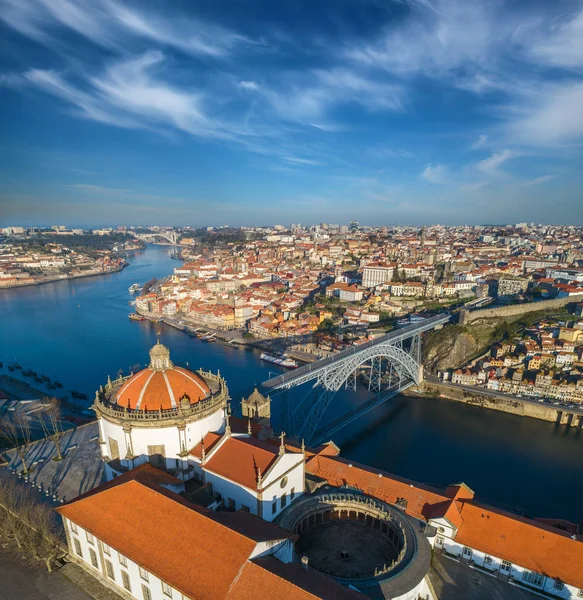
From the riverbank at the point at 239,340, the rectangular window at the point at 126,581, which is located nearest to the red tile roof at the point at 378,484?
the rectangular window at the point at 126,581

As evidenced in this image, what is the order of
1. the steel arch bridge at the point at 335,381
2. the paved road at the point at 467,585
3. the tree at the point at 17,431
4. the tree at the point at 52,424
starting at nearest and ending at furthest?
1. the paved road at the point at 467,585
2. the tree at the point at 52,424
3. the tree at the point at 17,431
4. the steel arch bridge at the point at 335,381

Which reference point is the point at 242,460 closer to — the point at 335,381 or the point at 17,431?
the point at 335,381

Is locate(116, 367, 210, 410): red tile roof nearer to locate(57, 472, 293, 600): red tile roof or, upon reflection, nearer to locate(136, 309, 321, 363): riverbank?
locate(57, 472, 293, 600): red tile roof

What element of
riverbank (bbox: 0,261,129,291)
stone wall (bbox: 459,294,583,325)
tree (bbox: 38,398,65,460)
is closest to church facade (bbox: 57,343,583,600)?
tree (bbox: 38,398,65,460)

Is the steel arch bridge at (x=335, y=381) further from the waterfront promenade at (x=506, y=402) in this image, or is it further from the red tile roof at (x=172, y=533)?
the red tile roof at (x=172, y=533)

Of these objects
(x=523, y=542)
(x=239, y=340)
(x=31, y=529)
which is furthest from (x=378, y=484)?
(x=239, y=340)
